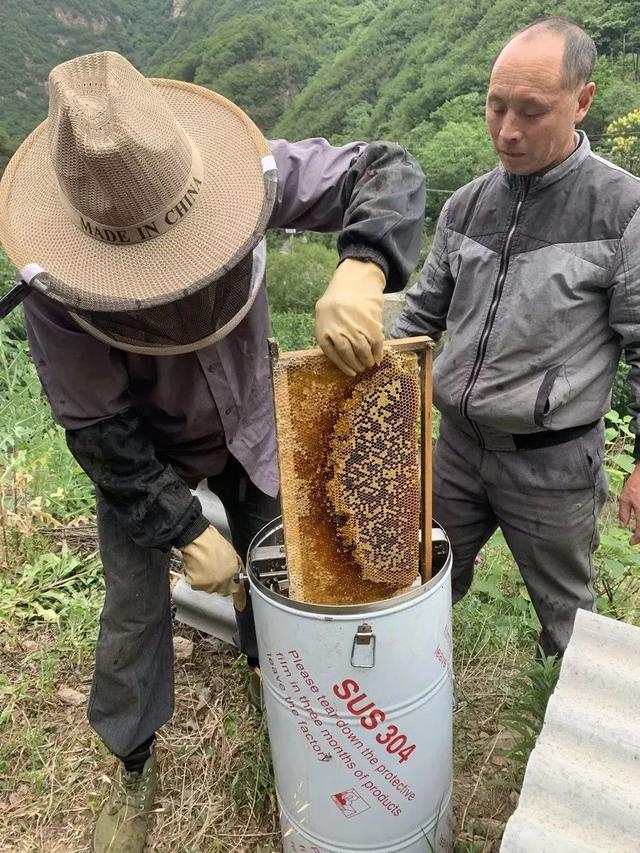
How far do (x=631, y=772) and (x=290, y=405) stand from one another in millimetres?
1050

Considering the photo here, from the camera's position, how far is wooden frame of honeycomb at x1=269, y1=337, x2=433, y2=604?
1.74m

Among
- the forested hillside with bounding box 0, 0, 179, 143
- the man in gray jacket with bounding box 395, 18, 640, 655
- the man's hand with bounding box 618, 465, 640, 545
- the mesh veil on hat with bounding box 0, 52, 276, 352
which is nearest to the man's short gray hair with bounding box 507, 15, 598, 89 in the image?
the man in gray jacket with bounding box 395, 18, 640, 655

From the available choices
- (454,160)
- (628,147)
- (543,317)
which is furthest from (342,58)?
(543,317)

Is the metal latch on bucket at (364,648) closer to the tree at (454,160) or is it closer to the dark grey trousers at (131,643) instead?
the dark grey trousers at (131,643)

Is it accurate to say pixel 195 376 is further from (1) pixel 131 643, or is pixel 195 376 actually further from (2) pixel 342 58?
(2) pixel 342 58

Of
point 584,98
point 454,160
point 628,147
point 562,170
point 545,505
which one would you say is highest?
point 584,98

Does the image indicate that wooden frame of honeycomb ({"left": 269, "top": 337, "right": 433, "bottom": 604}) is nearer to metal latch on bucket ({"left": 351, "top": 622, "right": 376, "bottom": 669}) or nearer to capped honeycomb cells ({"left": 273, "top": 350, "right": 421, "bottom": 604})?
capped honeycomb cells ({"left": 273, "top": 350, "right": 421, "bottom": 604})

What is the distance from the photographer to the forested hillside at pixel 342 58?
24.7 metres

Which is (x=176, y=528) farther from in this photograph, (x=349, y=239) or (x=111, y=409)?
(x=349, y=239)

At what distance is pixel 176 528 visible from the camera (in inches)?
77.2

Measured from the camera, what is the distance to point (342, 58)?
46781mm

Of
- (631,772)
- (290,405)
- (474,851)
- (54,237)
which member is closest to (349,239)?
(290,405)

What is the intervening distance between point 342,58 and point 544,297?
50.7 metres

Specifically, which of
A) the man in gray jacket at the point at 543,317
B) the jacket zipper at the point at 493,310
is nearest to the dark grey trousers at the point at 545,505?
the man in gray jacket at the point at 543,317
